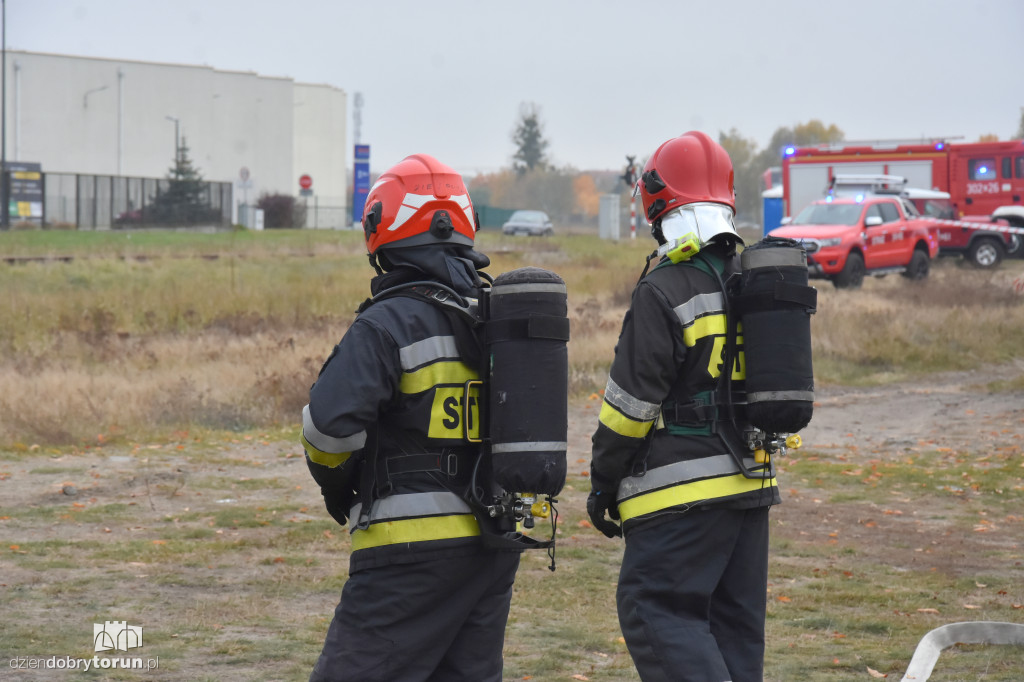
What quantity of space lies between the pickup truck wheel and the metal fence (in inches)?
1544

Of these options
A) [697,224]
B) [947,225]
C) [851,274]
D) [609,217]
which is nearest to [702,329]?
[697,224]

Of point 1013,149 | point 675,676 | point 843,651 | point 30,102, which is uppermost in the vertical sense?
point 30,102

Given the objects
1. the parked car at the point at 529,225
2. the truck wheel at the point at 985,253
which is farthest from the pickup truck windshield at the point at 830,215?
the parked car at the point at 529,225

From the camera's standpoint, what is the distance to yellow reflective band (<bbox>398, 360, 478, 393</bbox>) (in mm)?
3273

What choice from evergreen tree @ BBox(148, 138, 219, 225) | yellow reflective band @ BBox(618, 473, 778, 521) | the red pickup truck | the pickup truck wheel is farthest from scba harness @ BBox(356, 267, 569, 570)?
evergreen tree @ BBox(148, 138, 219, 225)

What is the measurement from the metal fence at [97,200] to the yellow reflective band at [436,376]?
170 ft

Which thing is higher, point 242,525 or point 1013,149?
point 1013,149

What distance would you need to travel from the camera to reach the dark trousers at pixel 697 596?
3.56 m

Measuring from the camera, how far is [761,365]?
3650mm

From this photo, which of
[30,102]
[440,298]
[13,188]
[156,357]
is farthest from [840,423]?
[30,102]

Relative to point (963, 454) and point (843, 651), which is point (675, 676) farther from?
point (963, 454)

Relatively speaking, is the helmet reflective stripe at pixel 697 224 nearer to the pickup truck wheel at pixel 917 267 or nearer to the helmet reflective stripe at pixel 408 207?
the helmet reflective stripe at pixel 408 207

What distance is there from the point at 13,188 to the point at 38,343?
3813cm

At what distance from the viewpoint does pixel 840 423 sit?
39.4ft
